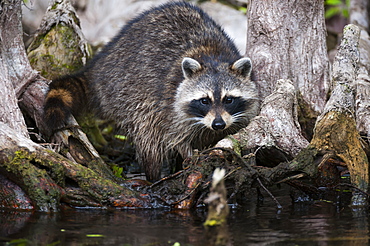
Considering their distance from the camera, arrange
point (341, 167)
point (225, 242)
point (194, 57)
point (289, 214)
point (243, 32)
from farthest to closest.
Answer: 1. point (243, 32)
2. point (194, 57)
3. point (341, 167)
4. point (289, 214)
5. point (225, 242)

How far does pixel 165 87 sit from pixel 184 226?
6.47ft

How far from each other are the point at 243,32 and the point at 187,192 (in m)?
4.91

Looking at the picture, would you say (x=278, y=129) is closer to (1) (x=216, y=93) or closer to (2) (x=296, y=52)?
(1) (x=216, y=93)

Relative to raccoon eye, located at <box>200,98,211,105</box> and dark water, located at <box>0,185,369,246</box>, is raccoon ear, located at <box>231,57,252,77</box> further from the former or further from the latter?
dark water, located at <box>0,185,369,246</box>

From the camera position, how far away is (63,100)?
491 centimetres

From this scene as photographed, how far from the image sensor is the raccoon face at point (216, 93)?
4.68 meters

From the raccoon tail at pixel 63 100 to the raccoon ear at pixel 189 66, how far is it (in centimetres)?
115

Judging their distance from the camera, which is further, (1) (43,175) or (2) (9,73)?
(2) (9,73)


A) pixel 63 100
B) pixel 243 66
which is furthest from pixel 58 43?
pixel 243 66

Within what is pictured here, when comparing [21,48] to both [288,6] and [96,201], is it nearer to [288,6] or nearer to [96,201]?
[96,201]

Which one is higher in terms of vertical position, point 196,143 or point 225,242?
point 196,143

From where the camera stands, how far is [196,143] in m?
5.20

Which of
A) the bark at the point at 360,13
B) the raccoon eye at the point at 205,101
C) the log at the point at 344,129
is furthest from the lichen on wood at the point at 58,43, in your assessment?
the bark at the point at 360,13

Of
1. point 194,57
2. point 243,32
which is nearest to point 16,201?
point 194,57
